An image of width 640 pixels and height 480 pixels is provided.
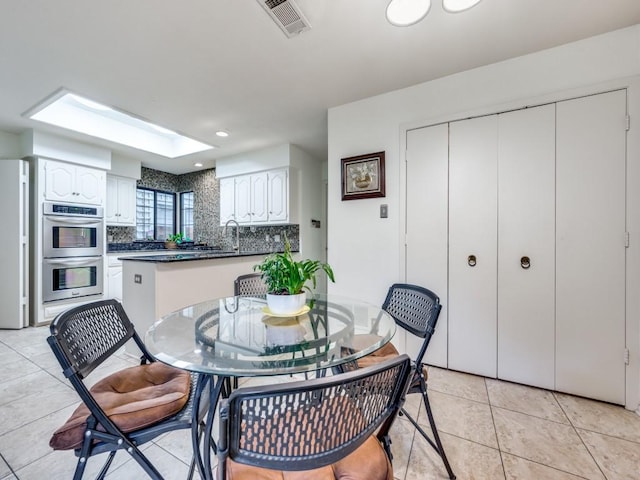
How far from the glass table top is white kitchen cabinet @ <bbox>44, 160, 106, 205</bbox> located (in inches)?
132

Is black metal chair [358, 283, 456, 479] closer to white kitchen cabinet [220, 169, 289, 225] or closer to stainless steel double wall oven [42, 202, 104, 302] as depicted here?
white kitchen cabinet [220, 169, 289, 225]

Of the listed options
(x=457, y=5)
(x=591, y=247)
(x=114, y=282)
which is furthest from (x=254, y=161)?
(x=591, y=247)

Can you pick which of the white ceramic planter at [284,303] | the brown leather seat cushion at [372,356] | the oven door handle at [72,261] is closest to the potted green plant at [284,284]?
the white ceramic planter at [284,303]

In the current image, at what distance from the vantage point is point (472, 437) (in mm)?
1594

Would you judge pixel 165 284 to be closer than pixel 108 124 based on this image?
Yes

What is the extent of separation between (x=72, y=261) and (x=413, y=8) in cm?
468

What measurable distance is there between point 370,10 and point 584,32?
1.48 metres

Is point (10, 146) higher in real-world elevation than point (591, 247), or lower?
higher

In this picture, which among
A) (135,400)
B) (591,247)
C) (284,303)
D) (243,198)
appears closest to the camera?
(135,400)

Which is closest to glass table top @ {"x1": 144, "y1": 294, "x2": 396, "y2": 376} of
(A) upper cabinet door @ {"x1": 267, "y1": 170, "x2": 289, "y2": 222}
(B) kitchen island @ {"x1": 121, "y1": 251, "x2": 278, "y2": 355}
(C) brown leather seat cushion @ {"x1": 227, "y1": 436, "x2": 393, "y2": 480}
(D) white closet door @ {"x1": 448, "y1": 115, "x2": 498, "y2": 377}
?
(C) brown leather seat cushion @ {"x1": 227, "y1": 436, "x2": 393, "y2": 480}

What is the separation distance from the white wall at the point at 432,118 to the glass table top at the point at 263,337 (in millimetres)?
928

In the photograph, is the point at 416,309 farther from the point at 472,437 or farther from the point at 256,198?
the point at 256,198

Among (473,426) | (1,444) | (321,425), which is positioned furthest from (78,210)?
(473,426)

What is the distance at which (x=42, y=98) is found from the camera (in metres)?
2.67
